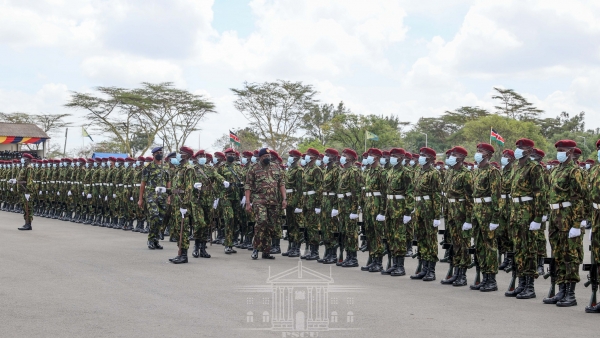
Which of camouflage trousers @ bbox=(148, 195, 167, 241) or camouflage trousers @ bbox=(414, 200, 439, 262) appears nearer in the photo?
camouflage trousers @ bbox=(414, 200, 439, 262)

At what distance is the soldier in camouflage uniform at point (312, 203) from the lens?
517 inches

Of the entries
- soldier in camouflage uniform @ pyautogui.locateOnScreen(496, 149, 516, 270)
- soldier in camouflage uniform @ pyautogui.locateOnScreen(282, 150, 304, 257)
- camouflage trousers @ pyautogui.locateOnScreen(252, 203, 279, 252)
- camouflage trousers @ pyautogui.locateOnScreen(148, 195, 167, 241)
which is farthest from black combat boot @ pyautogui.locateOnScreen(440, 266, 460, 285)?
camouflage trousers @ pyautogui.locateOnScreen(148, 195, 167, 241)

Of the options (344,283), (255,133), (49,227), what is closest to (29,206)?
(49,227)

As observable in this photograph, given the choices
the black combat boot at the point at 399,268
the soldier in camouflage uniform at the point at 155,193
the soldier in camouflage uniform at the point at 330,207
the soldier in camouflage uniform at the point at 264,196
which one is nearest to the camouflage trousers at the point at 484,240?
the black combat boot at the point at 399,268

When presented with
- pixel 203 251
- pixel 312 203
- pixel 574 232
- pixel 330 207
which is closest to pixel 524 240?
pixel 574 232

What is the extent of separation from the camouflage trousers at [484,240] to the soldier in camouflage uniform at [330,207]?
3.14 meters

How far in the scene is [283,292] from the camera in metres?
9.00

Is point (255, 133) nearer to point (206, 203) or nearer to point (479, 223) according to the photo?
point (206, 203)

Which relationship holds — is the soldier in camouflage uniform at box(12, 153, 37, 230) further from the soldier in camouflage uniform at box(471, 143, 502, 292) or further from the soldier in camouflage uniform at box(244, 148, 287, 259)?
the soldier in camouflage uniform at box(471, 143, 502, 292)

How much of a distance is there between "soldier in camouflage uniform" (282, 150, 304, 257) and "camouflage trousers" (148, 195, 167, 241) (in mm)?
2860

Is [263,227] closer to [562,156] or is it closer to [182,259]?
[182,259]

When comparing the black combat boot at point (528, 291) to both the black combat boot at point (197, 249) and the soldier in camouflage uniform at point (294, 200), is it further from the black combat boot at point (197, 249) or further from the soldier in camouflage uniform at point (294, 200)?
the black combat boot at point (197, 249)

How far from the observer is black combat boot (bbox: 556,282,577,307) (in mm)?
8484

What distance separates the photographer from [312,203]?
13.2 m
